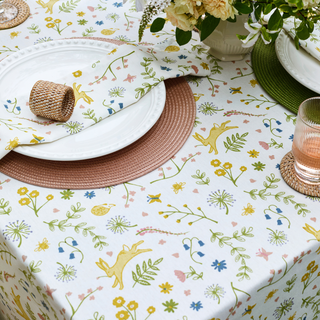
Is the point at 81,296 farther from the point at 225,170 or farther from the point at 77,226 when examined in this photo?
the point at 225,170

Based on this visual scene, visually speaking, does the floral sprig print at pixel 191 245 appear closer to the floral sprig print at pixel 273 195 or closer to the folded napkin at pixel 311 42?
the floral sprig print at pixel 273 195

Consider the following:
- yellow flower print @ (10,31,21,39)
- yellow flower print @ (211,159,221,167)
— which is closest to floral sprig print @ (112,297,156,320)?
yellow flower print @ (211,159,221,167)

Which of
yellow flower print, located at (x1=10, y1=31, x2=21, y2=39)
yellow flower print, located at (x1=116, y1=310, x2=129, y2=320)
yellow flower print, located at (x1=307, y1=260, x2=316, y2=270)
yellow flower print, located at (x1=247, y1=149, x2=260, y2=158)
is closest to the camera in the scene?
yellow flower print, located at (x1=116, y1=310, x2=129, y2=320)

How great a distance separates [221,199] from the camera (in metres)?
0.73

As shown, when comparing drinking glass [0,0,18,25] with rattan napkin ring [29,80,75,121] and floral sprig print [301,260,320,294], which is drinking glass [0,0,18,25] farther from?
floral sprig print [301,260,320,294]

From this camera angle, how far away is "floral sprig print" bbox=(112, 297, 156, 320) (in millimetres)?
582

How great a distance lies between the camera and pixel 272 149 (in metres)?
0.81

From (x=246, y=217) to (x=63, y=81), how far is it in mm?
543

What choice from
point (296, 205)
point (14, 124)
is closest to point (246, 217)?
point (296, 205)

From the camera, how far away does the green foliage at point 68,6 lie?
1.18m

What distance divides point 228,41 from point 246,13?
16 centimetres

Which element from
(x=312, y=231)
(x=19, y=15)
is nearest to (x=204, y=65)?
(x=312, y=231)

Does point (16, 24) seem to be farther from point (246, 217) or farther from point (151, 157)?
point (246, 217)

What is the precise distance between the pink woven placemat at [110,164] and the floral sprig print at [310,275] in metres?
0.35
